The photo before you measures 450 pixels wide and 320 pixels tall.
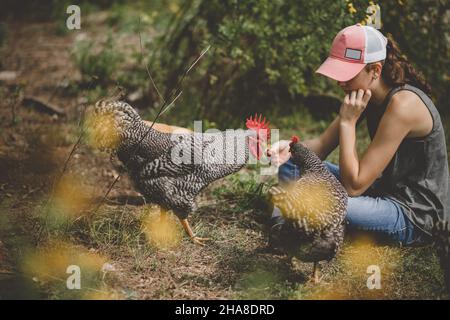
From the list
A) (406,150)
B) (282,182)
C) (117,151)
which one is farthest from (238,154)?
(406,150)

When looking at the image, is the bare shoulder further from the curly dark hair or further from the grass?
the grass

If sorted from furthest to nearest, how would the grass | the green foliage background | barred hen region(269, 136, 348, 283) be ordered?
the green foliage background → the grass → barred hen region(269, 136, 348, 283)

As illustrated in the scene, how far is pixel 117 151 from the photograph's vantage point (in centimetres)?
377

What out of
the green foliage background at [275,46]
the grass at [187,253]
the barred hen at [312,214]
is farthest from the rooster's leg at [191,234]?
the green foliage background at [275,46]

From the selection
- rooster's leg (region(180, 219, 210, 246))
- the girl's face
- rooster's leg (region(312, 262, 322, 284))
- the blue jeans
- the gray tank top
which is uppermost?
the girl's face

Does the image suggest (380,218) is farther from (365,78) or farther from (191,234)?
(191,234)

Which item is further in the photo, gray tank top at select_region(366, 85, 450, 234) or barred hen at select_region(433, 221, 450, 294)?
gray tank top at select_region(366, 85, 450, 234)

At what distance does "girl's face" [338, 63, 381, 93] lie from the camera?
10.6 feet

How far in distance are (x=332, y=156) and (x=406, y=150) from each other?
1988mm

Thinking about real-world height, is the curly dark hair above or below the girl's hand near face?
above

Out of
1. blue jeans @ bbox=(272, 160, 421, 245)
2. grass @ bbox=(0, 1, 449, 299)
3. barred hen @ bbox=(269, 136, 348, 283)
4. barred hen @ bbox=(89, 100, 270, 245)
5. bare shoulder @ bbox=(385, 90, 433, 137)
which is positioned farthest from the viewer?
barred hen @ bbox=(89, 100, 270, 245)

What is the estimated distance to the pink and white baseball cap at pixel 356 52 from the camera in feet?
10.4

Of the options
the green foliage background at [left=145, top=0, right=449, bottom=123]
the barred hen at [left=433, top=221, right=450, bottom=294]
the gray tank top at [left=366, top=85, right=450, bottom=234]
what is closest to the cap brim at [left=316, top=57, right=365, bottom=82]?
the gray tank top at [left=366, top=85, right=450, bottom=234]
